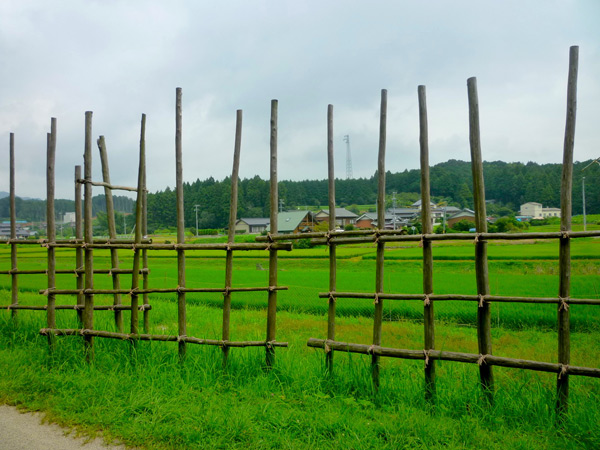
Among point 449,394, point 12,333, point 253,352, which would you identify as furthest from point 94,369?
point 449,394

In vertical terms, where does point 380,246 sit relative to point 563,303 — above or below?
above

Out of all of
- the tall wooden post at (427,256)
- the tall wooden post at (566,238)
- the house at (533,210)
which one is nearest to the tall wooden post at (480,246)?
the tall wooden post at (427,256)

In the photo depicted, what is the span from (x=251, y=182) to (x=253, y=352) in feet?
46.8

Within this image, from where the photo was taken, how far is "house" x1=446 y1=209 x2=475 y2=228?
18922mm

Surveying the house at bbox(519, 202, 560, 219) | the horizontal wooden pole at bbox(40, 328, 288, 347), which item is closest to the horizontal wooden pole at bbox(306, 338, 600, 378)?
the horizontal wooden pole at bbox(40, 328, 288, 347)

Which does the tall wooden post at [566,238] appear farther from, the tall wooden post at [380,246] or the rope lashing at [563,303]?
the tall wooden post at [380,246]

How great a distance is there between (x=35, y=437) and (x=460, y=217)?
1909cm

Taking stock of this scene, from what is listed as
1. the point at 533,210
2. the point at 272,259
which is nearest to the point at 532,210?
the point at 533,210

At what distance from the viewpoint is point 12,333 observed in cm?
645

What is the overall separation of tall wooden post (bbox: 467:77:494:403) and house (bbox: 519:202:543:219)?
836 cm

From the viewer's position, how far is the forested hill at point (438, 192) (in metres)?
8.66

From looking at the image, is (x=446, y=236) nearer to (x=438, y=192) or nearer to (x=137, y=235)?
(x=137, y=235)

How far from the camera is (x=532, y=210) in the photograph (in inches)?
487

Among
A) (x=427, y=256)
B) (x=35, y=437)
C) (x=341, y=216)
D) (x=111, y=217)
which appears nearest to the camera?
(x=35, y=437)
